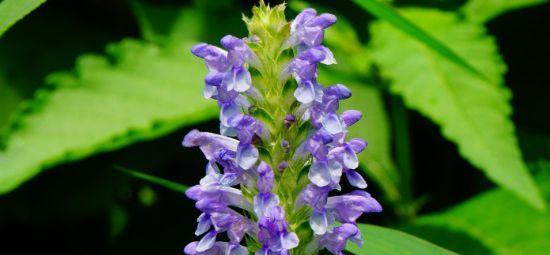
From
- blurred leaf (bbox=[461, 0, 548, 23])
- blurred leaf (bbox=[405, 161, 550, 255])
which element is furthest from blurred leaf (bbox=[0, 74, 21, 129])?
blurred leaf (bbox=[461, 0, 548, 23])

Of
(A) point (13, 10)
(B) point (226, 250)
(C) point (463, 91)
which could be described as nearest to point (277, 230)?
(B) point (226, 250)

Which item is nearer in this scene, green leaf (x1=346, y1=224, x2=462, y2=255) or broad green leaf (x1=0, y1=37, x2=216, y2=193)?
green leaf (x1=346, y1=224, x2=462, y2=255)

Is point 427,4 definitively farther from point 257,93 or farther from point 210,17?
point 257,93

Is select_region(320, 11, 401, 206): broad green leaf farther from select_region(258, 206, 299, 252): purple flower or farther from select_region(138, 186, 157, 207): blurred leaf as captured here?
select_region(258, 206, 299, 252): purple flower

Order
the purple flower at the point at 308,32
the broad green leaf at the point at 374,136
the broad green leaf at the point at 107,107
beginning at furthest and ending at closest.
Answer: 1. the broad green leaf at the point at 374,136
2. the broad green leaf at the point at 107,107
3. the purple flower at the point at 308,32

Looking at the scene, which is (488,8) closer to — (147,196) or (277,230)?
(147,196)

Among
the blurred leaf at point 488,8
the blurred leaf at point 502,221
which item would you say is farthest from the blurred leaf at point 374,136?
the blurred leaf at point 488,8

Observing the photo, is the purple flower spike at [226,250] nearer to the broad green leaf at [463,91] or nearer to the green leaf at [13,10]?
the green leaf at [13,10]
